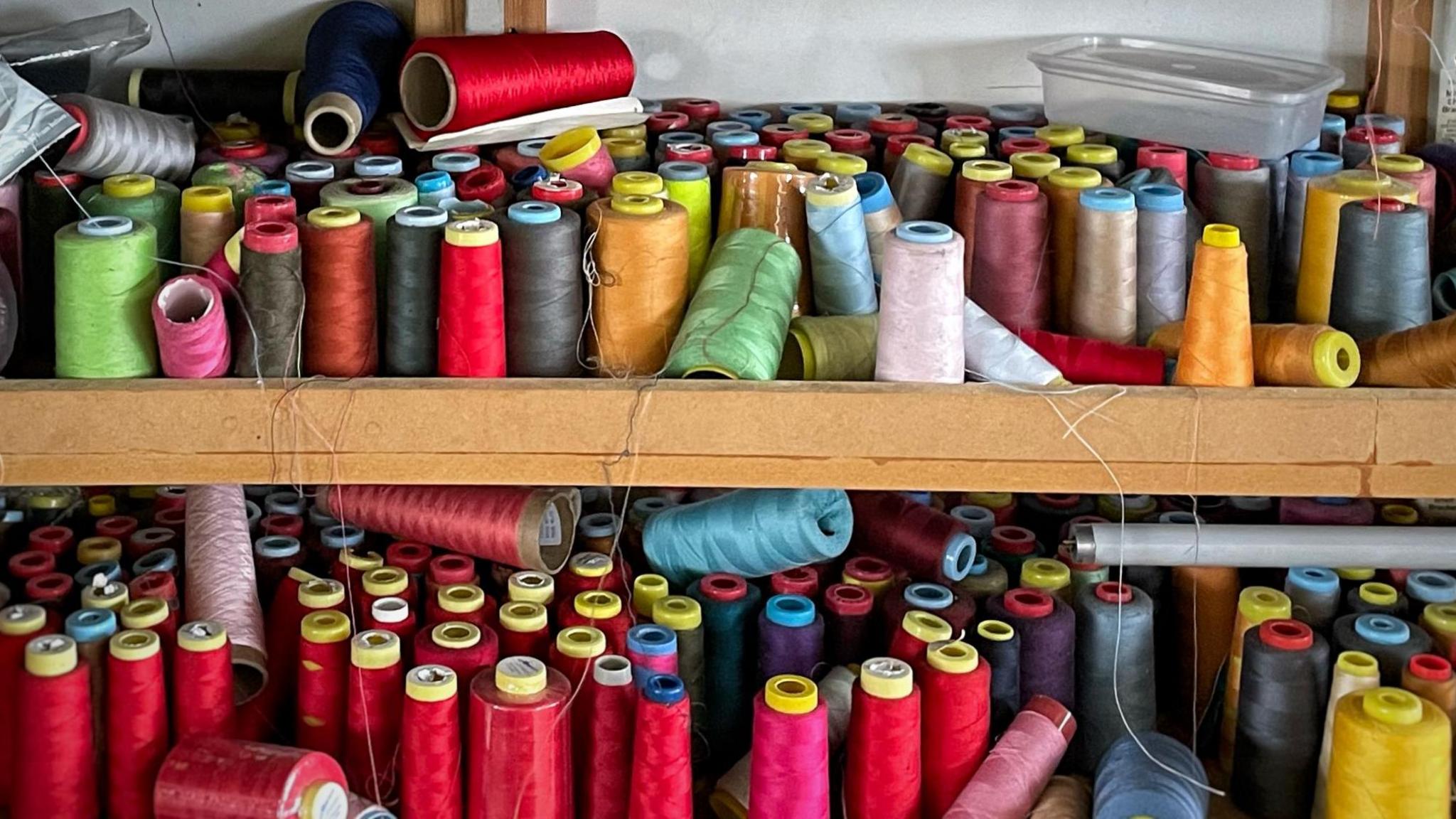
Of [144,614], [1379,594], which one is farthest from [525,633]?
[1379,594]

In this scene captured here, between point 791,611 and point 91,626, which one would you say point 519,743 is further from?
point 91,626

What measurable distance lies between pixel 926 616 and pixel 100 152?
40.4 inches

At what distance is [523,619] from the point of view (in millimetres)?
1763

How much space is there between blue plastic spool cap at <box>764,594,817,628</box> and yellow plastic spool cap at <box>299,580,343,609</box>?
0.45m

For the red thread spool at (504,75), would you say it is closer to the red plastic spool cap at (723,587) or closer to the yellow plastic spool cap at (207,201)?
the yellow plastic spool cap at (207,201)

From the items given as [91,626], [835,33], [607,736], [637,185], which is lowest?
[607,736]

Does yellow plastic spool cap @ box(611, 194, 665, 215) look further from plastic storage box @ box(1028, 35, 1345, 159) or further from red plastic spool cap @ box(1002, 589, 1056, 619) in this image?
plastic storage box @ box(1028, 35, 1345, 159)

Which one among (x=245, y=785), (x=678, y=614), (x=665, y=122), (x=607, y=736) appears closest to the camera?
(x=245, y=785)

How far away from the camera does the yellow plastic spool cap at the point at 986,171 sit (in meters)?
1.93

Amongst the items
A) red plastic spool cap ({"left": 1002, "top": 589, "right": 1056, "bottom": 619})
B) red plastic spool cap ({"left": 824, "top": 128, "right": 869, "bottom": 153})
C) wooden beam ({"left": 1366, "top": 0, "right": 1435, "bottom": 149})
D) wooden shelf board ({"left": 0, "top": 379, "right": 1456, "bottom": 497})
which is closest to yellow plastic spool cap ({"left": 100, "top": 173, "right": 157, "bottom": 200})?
wooden shelf board ({"left": 0, "top": 379, "right": 1456, "bottom": 497})

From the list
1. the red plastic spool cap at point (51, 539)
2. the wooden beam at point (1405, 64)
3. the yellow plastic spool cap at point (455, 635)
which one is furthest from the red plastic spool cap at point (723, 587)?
the wooden beam at point (1405, 64)

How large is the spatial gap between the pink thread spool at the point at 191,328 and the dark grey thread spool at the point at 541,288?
28 cm

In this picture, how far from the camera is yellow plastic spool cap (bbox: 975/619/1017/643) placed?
1771 millimetres

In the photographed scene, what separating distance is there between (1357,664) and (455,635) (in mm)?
891
